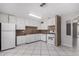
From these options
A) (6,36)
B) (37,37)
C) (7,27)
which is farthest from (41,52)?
(37,37)

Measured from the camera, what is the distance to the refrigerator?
4691mm

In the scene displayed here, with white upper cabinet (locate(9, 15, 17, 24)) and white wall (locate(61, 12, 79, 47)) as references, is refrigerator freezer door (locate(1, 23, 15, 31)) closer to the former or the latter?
white upper cabinet (locate(9, 15, 17, 24))

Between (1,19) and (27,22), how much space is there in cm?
282

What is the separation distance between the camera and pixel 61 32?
21.5 feet

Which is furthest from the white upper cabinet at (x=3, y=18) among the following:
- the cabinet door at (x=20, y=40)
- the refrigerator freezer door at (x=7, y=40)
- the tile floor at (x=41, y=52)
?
the tile floor at (x=41, y=52)

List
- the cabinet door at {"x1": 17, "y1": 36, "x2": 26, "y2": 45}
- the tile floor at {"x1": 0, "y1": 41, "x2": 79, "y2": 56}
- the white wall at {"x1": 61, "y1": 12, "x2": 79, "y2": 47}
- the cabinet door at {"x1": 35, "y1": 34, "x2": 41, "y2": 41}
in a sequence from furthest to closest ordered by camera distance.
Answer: the cabinet door at {"x1": 35, "y1": 34, "x2": 41, "y2": 41} < the cabinet door at {"x1": 17, "y1": 36, "x2": 26, "y2": 45} < the white wall at {"x1": 61, "y1": 12, "x2": 79, "y2": 47} < the tile floor at {"x1": 0, "y1": 41, "x2": 79, "y2": 56}

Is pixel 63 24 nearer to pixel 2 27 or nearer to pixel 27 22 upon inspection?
pixel 27 22

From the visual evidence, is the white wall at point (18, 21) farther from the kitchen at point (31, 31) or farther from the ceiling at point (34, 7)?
the ceiling at point (34, 7)

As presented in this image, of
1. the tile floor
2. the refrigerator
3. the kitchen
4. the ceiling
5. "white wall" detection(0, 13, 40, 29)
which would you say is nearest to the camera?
the ceiling

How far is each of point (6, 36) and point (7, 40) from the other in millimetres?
282

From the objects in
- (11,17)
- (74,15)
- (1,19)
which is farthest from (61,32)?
(1,19)

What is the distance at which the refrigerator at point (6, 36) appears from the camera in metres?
4.69

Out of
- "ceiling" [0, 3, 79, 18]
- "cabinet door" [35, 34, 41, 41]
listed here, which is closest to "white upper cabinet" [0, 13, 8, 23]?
"ceiling" [0, 3, 79, 18]

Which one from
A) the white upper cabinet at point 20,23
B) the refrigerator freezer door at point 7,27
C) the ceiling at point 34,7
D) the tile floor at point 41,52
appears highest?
the ceiling at point 34,7
